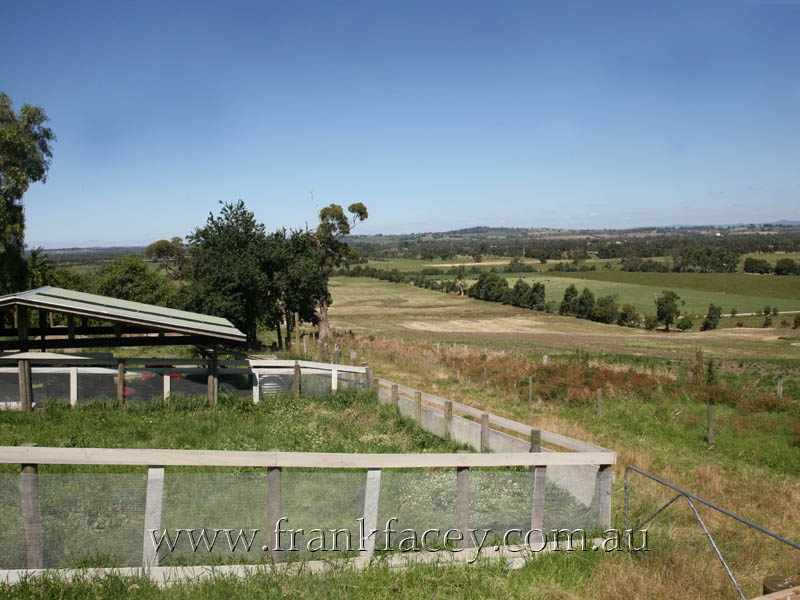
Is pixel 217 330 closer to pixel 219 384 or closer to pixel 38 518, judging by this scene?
pixel 219 384

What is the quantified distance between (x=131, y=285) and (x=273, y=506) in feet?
182

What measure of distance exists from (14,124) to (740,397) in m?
35.3

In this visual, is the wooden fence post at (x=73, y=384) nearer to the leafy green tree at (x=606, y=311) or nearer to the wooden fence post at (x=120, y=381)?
the wooden fence post at (x=120, y=381)

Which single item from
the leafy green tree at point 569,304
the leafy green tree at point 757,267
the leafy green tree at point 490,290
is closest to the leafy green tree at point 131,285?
the leafy green tree at point 569,304

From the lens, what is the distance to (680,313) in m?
87.0

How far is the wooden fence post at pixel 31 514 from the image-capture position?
4.38m

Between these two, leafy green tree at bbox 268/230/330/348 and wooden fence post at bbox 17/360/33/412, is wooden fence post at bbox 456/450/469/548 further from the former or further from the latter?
leafy green tree at bbox 268/230/330/348

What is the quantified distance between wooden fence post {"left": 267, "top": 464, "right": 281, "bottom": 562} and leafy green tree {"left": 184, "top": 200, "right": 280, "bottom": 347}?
24.2 meters

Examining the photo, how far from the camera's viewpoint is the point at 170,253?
8225 cm

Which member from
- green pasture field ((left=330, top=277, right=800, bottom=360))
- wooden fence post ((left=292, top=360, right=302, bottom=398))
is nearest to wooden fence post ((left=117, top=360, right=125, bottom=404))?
wooden fence post ((left=292, top=360, right=302, bottom=398))

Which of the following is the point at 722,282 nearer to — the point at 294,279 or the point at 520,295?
the point at 520,295

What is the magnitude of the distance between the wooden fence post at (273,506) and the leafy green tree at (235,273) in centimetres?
2424

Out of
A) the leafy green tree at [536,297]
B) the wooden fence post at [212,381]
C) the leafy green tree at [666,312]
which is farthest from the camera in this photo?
the leafy green tree at [536,297]

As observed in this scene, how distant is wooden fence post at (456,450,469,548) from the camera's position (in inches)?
210
